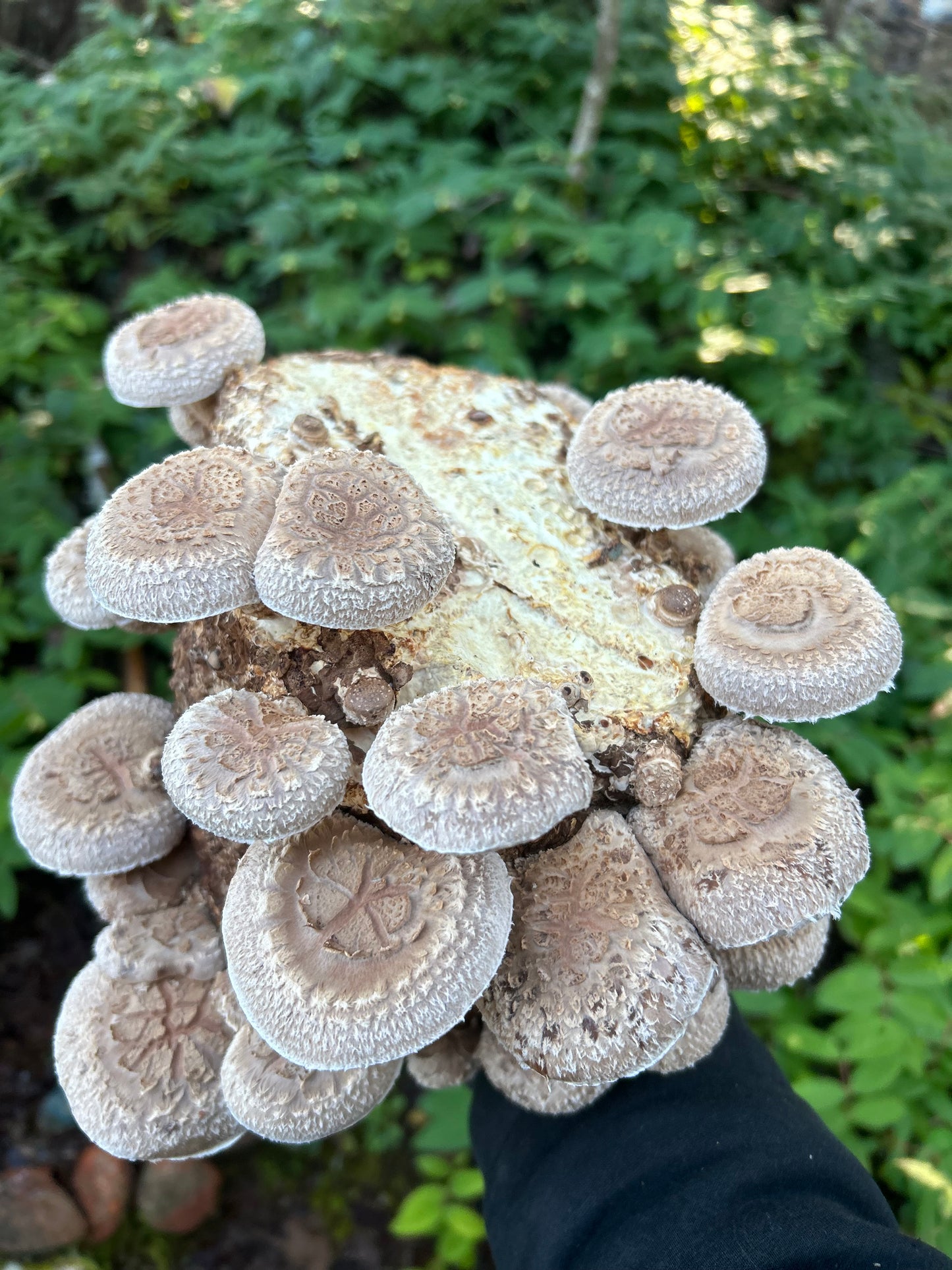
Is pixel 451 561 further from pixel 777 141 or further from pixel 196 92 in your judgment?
pixel 196 92

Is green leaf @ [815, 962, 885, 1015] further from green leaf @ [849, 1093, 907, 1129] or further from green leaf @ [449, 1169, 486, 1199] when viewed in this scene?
green leaf @ [449, 1169, 486, 1199]

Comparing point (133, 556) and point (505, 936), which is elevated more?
point (133, 556)

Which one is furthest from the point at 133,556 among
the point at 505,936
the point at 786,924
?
the point at 786,924

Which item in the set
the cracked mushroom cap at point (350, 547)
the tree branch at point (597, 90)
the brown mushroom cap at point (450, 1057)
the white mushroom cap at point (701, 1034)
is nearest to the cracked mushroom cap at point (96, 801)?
the cracked mushroom cap at point (350, 547)

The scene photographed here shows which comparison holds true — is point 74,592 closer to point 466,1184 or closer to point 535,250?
point 466,1184

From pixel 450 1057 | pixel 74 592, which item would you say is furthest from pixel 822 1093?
pixel 74 592

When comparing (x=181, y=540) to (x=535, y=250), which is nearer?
(x=181, y=540)

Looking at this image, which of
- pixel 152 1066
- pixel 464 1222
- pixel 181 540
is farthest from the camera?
pixel 464 1222
